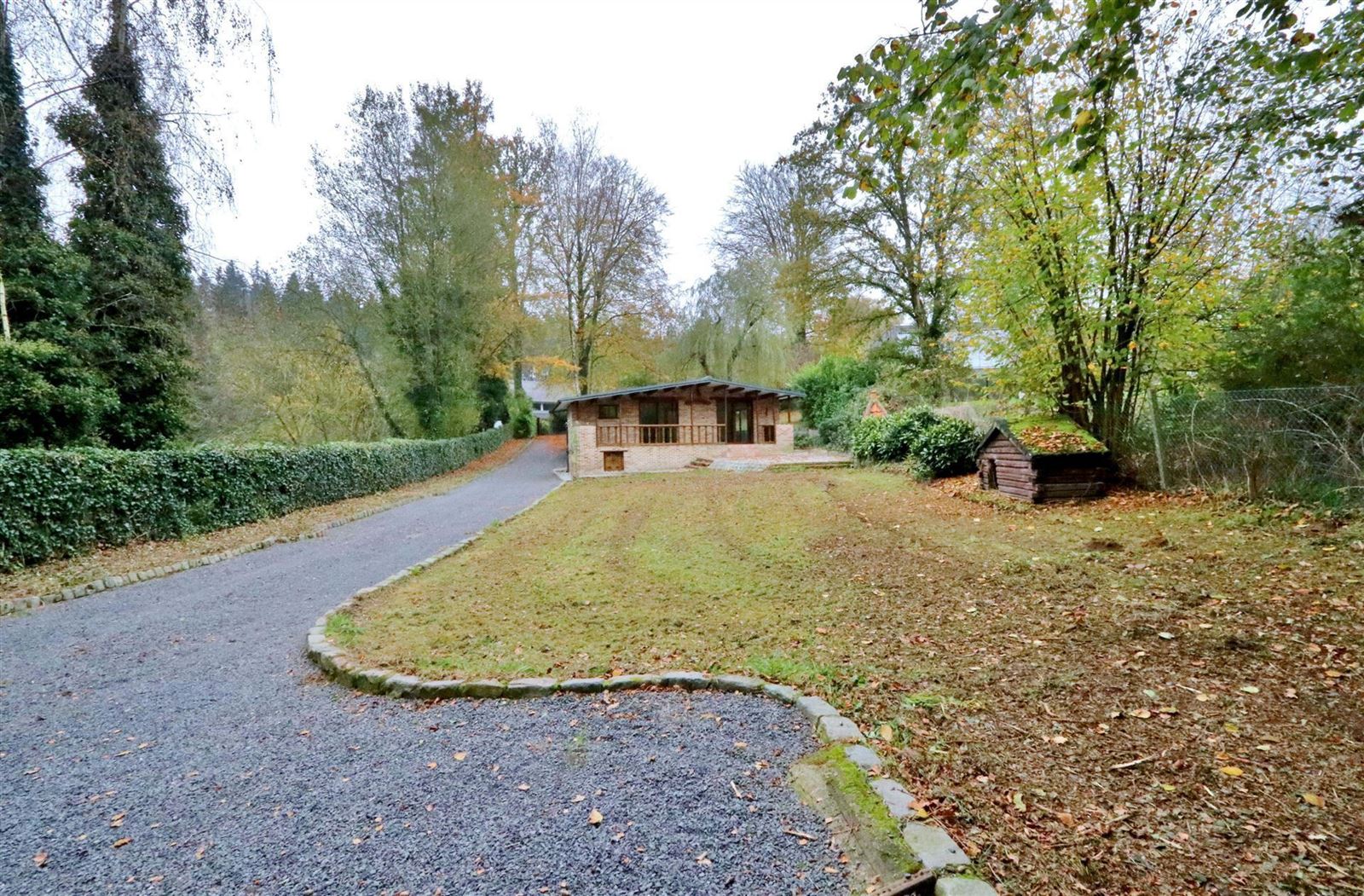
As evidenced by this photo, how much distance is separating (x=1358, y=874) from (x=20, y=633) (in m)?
8.28

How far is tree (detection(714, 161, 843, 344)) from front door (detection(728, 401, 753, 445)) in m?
3.78

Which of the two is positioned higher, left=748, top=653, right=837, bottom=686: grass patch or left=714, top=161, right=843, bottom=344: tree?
left=714, top=161, right=843, bottom=344: tree

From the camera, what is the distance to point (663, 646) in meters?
3.76

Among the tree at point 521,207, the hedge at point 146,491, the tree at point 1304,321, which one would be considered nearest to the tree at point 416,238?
the tree at point 521,207

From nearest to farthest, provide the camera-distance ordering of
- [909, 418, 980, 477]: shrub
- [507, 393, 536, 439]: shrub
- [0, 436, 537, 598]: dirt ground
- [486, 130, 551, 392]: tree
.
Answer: [0, 436, 537, 598]: dirt ground → [909, 418, 980, 477]: shrub → [486, 130, 551, 392]: tree → [507, 393, 536, 439]: shrub

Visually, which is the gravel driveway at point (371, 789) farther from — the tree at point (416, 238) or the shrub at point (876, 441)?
the tree at point (416, 238)

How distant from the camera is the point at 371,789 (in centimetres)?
242

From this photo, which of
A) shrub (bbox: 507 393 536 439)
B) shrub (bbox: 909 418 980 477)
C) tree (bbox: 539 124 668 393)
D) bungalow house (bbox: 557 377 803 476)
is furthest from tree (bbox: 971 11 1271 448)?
shrub (bbox: 507 393 536 439)

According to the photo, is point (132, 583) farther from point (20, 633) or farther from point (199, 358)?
point (199, 358)

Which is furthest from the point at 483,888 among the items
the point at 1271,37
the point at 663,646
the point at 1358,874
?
the point at 1271,37

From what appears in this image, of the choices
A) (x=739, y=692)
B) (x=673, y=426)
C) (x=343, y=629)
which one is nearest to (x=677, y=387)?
(x=673, y=426)

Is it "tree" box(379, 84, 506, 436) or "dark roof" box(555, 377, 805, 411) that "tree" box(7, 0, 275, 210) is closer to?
"tree" box(379, 84, 506, 436)

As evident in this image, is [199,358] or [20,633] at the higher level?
[199,358]

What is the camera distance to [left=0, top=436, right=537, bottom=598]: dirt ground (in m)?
5.92
